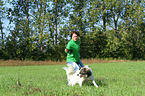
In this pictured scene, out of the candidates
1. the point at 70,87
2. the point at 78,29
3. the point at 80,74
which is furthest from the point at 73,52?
the point at 78,29

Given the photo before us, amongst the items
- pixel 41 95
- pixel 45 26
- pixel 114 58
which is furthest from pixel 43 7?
pixel 41 95

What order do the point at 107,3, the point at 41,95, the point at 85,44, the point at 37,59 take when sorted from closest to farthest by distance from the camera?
the point at 41,95 → the point at 37,59 → the point at 85,44 → the point at 107,3

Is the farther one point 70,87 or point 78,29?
point 78,29

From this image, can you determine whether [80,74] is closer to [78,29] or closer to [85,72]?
[85,72]

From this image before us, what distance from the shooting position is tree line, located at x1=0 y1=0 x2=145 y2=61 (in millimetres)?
24797

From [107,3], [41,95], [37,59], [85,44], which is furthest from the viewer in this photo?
[107,3]

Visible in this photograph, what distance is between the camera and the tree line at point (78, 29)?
24797 millimetres

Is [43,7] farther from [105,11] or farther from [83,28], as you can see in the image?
[105,11]

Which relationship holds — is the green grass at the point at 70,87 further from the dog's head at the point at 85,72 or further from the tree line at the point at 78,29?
the tree line at the point at 78,29

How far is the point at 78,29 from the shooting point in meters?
27.4

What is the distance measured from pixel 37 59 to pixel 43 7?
7.95 m

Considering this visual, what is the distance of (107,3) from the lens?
30281 millimetres

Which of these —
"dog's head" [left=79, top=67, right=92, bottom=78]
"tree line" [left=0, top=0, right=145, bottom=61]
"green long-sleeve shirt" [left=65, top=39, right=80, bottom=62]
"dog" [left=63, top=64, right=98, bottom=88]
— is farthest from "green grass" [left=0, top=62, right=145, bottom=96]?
"tree line" [left=0, top=0, right=145, bottom=61]

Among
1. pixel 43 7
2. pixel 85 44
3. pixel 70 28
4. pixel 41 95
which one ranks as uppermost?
pixel 43 7
